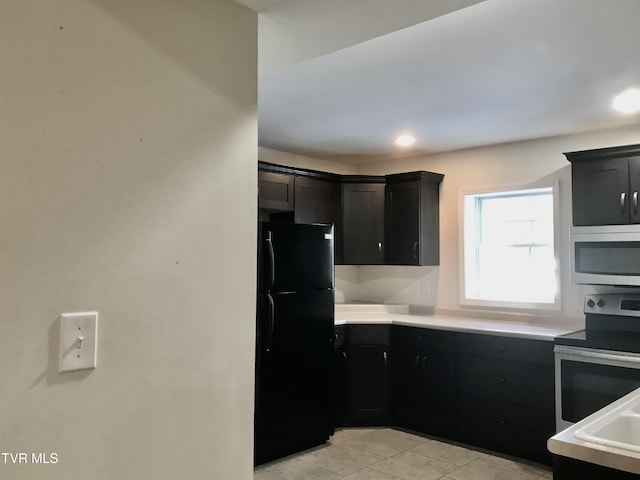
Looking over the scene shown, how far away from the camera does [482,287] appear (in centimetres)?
446

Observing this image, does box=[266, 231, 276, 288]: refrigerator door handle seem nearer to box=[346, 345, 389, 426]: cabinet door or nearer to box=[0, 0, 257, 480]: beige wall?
box=[346, 345, 389, 426]: cabinet door

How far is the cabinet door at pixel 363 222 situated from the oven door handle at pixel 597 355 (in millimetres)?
1853

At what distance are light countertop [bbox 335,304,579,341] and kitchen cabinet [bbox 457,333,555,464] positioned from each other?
6 cm

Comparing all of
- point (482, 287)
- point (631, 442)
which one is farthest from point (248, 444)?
point (482, 287)

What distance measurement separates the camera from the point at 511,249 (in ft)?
14.1

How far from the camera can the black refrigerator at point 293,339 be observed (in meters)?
3.49

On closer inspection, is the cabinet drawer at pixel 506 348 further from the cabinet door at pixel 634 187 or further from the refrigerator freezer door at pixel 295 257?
the refrigerator freezer door at pixel 295 257

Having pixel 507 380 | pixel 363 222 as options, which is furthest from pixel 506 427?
pixel 363 222

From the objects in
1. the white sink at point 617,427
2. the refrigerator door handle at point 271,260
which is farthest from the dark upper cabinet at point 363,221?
the white sink at point 617,427

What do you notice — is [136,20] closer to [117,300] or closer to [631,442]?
[117,300]

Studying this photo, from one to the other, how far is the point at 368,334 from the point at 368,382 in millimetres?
406

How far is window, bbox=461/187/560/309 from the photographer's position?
13.4 feet

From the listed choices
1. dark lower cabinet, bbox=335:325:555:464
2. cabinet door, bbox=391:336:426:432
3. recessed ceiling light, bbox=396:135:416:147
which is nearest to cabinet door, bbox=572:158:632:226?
dark lower cabinet, bbox=335:325:555:464

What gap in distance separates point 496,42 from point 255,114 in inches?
52.0
